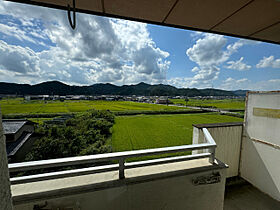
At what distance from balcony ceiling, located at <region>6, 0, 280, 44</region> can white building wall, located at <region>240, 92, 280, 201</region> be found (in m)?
1.78

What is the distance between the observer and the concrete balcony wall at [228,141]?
2629 millimetres

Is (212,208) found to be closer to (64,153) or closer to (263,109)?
(263,109)

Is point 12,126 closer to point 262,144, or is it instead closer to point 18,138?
point 18,138

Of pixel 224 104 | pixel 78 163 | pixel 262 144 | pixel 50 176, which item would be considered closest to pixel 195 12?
pixel 78 163

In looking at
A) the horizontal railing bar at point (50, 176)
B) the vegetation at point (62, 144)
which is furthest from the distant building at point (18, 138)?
the horizontal railing bar at point (50, 176)

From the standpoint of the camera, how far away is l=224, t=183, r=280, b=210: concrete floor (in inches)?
87.5

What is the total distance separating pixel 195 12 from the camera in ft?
3.37

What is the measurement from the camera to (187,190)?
1279 millimetres

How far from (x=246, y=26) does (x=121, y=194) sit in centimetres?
217

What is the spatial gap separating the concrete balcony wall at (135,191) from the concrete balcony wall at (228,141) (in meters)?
1.25

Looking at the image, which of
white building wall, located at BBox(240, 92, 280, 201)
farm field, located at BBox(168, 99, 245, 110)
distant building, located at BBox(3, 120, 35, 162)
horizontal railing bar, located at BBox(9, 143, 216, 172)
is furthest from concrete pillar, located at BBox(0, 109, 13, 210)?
farm field, located at BBox(168, 99, 245, 110)

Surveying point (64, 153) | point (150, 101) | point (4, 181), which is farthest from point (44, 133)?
point (150, 101)

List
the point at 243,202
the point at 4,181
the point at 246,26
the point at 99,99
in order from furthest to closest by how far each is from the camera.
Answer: the point at 99,99, the point at 243,202, the point at 246,26, the point at 4,181

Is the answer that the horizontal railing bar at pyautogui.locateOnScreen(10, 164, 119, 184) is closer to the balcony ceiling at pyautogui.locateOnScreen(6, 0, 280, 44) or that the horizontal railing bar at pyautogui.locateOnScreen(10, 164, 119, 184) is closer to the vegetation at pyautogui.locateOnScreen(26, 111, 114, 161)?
the balcony ceiling at pyautogui.locateOnScreen(6, 0, 280, 44)
